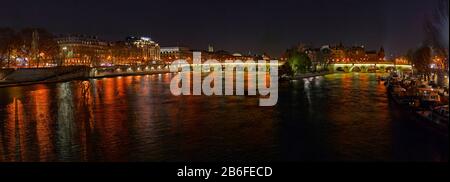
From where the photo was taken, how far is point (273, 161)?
868 centimetres

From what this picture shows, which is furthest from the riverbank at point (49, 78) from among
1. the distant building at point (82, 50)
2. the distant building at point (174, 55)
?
the distant building at point (174, 55)

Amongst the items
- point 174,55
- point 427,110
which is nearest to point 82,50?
point 174,55

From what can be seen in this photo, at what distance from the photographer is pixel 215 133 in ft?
38.0

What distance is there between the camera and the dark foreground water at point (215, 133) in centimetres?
918

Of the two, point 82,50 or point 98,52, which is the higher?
point 82,50

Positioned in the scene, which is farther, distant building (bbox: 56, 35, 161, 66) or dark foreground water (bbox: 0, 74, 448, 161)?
distant building (bbox: 56, 35, 161, 66)

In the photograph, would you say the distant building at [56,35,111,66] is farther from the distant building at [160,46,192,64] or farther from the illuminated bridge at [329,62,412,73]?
the illuminated bridge at [329,62,412,73]

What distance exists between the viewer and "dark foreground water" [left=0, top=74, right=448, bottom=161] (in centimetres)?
918

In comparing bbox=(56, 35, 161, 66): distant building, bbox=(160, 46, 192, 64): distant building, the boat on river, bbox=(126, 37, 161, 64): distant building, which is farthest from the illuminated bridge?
the boat on river

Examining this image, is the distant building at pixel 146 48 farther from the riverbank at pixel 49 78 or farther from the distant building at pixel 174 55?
the riverbank at pixel 49 78

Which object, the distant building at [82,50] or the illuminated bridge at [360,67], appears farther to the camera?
the illuminated bridge at [360,67]

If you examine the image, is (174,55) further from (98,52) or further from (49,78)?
(49,78)

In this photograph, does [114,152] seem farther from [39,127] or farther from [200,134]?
[39,127]
